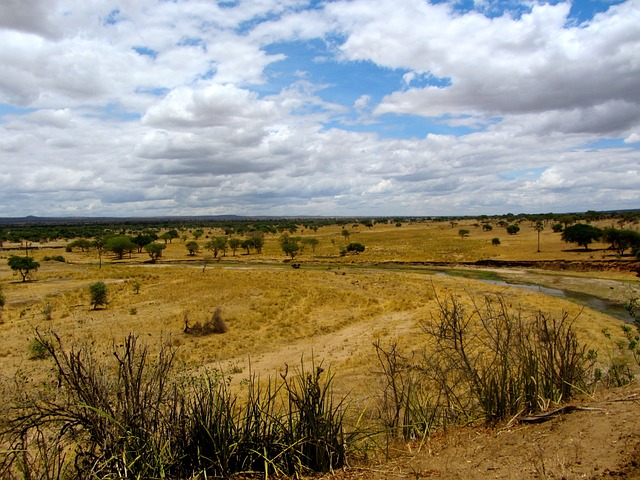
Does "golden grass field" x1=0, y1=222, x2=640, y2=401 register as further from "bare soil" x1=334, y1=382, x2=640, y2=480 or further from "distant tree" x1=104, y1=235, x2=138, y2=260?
"distant tree" x1=104, y1=235, x2=138, y2=260

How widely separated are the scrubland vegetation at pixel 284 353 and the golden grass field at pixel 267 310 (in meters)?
0.23

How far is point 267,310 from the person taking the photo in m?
35.5

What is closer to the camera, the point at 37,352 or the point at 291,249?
the point at 37,352

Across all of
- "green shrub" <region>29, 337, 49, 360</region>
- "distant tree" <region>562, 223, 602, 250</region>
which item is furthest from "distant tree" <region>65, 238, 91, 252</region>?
"distant tree" <region>562, 223, 602, 250</region>

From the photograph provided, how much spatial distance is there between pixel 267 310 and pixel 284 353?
11541 mm

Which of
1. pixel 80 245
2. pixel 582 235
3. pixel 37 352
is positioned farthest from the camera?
pixel 80 245

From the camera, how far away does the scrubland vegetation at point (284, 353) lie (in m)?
6.02

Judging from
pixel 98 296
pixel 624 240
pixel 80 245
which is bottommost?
pixel 98 296

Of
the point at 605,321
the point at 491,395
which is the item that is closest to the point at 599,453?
the point at 491,395

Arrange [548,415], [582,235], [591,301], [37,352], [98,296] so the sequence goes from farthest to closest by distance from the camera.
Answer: [582,235], [591,301], [98,296], [37,352], [548,415]

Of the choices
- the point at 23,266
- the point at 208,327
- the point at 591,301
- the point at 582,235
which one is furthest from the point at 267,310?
the point at 582,235

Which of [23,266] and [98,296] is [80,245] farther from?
[98,296]

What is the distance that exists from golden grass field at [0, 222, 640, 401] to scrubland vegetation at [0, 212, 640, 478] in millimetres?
226

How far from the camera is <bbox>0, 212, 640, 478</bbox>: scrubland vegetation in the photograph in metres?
6.02
